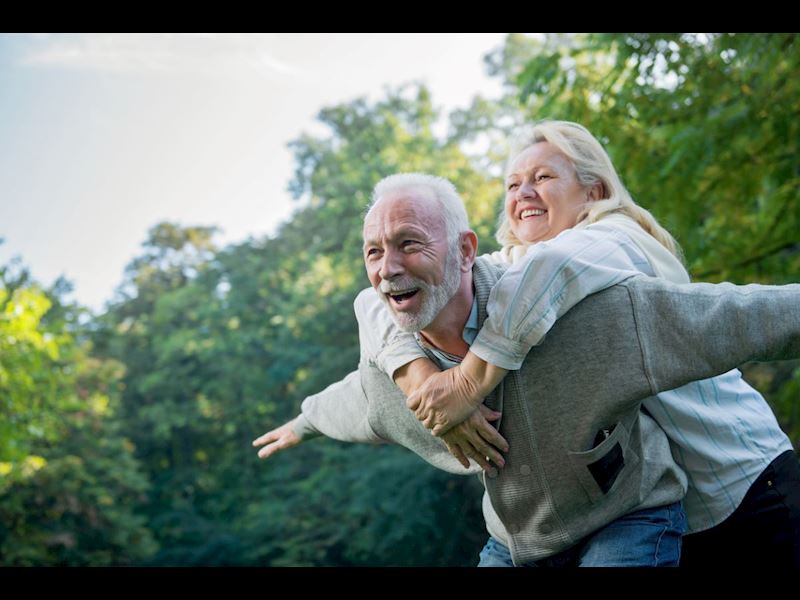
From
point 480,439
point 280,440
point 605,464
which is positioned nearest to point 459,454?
point 480,439

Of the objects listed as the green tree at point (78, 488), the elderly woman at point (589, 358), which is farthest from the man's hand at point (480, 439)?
the green tree at point (78, 488)

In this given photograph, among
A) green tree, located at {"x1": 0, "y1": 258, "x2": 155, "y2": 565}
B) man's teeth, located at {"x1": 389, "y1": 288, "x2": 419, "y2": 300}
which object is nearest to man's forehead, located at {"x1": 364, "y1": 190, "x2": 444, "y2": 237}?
man's teeth, located at {"x1": 389, "y1": 288, "x2": 419, "y2": 300}

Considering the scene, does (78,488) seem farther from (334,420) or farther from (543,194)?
(543,194)

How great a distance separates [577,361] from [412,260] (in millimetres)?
341

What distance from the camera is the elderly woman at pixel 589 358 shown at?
1542mm

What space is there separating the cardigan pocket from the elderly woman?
0.13 m

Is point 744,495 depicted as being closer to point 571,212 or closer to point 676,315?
point 676,315

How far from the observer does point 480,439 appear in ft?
5.35

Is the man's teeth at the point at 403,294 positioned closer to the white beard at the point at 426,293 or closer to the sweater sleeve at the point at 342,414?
the white beard at the point at 426,293

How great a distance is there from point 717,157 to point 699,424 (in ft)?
9.85

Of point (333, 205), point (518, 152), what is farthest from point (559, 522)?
point (333, 205)

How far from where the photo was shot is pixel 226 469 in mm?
19219

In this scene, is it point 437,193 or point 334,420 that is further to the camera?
point 334,420

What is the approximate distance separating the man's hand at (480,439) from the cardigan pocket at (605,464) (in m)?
0.13
